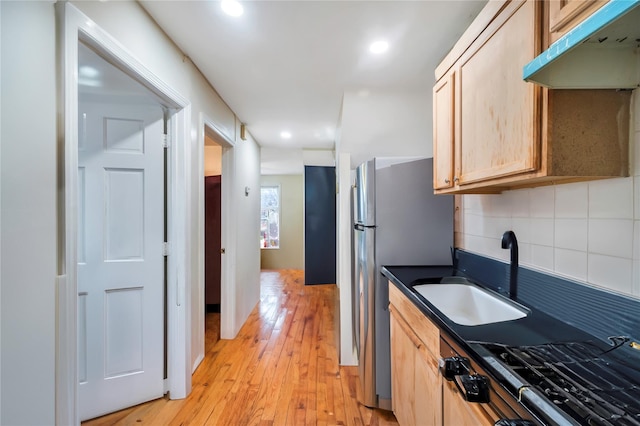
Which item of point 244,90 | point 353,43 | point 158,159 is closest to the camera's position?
point 353,43

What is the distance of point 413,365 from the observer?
1285mm

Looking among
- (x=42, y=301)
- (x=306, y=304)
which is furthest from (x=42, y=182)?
(x=306, y=304)

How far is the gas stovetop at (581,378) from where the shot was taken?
1.71ft

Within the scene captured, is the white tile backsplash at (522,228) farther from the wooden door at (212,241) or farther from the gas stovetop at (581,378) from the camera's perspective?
the wooden door at (212,241)

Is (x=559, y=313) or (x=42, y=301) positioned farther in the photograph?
(x=559, y=313)

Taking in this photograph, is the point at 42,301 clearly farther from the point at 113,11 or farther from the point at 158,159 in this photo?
the point at 113,11

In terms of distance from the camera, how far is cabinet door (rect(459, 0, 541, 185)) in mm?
869

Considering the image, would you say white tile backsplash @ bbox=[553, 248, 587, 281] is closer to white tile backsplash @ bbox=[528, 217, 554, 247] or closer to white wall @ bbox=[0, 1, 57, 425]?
white tile backsplash @ bbox=[528, 217, 554, 247]

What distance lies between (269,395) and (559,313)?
1.87 metres

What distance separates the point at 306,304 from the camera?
3979mm

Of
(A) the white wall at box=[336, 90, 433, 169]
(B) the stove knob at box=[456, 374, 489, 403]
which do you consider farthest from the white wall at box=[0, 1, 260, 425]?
(A) the white wall at box=[336, 90, 433, 169]

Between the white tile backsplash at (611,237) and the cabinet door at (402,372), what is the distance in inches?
32.6

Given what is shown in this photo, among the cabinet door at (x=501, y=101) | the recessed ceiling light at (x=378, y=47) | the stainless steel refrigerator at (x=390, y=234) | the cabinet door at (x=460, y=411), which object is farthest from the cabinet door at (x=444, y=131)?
the cabinet door at (x=460, y=411)

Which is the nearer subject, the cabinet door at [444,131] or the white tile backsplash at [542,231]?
the white tile backsplash at [542,231]
